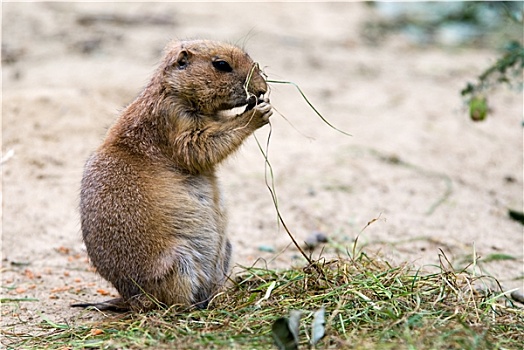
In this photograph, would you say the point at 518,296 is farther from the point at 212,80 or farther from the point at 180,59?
the point at 180,59

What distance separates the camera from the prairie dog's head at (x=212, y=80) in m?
4.81

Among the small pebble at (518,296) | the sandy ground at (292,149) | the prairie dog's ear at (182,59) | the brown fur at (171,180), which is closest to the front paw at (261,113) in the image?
the brown fur at (171,180)

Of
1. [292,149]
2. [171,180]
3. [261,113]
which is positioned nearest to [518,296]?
[261,113]

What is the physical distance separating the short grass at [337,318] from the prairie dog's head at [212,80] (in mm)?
1127

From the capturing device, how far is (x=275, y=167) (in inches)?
325

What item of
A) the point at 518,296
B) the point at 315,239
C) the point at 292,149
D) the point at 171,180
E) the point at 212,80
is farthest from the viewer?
the point at 292,149

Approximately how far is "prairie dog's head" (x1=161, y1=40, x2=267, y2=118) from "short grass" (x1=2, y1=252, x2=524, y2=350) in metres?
1.13

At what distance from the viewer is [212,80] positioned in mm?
4812

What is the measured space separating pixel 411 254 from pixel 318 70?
6415mm

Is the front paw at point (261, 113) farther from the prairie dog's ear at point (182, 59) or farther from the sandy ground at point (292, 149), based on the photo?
the prairie dog's ear at point (182, 59)

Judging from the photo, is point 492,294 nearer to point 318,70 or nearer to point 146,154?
point 146,154

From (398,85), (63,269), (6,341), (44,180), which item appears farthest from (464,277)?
(398,85)

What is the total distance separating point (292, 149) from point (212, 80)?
13.5ft

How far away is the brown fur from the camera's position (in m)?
4.53
